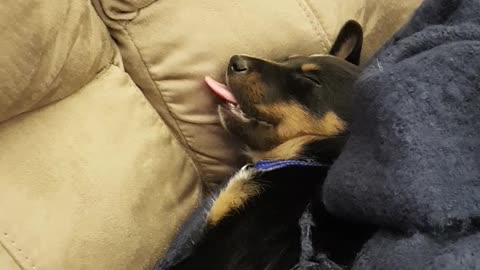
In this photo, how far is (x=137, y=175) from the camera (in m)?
1.12

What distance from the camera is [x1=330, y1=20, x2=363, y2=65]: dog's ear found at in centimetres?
136

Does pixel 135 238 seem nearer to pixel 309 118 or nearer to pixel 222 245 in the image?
pixel 222 245

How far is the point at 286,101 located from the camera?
51.3 inches

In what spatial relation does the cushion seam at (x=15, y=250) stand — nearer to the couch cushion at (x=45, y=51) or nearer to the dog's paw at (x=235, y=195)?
the couch cushion at (x=45, y=51)

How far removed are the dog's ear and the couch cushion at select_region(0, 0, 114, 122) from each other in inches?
19.2

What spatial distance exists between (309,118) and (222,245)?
321 mm

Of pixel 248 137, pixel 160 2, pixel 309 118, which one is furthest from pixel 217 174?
pixel 160 2

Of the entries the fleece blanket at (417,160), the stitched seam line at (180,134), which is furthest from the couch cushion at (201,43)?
the fleece blanket at (417,160)

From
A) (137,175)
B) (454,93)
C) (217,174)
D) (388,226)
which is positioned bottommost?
(217,174)

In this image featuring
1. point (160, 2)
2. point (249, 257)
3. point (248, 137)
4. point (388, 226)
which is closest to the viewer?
point (388, 226)

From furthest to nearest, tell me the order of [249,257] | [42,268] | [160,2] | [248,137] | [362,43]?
[362,43] < [248,137] < [160,2] < [249,257] < [42,268]

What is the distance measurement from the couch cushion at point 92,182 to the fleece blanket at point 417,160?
1.12 ft

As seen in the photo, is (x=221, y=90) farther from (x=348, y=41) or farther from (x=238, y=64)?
(x=348, y=41)

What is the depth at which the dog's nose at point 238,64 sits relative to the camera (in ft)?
4.05
